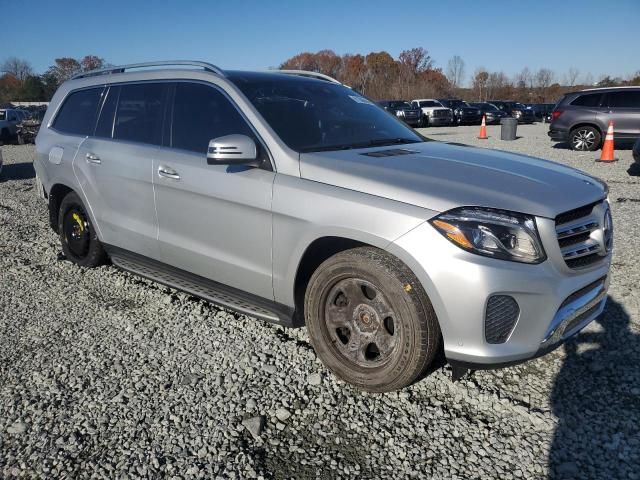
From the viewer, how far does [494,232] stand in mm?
2479

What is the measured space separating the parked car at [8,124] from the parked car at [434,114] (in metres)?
20.2

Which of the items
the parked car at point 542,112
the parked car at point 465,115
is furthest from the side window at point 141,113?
the parked car at point 542,112

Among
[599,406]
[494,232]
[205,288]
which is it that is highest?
[494,232]

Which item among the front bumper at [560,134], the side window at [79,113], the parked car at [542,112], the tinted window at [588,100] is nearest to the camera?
the side window at [79,113]

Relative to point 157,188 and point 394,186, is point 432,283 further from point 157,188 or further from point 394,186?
point 157,188

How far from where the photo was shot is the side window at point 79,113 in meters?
4.68

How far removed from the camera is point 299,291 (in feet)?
10.5

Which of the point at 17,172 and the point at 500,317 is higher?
the point at 500,317

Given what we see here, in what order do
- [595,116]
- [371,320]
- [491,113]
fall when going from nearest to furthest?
1. [371,320]
2. [595,116]
3. [491,113]

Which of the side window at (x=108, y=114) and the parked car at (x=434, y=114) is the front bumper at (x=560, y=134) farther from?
the parked car at (x=434, y=114)

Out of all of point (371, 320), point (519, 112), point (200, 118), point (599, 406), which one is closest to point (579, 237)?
point (599, 406)

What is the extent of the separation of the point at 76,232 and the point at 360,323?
336cm

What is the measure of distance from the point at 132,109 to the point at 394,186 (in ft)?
8.52

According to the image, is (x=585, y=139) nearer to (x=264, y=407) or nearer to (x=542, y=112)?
(x=264, y=407)
